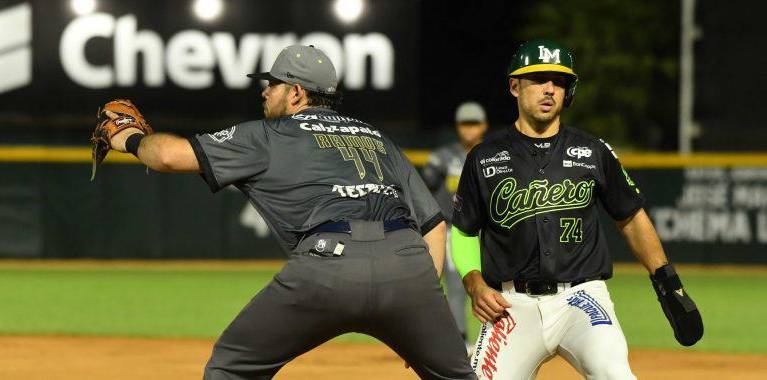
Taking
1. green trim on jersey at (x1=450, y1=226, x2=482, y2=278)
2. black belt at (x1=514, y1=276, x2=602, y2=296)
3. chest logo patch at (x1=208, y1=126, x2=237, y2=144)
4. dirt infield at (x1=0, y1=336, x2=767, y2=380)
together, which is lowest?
dirt infield at (x1=0, y1=336, x2=767, y2=380)

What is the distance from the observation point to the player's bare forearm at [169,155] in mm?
4449

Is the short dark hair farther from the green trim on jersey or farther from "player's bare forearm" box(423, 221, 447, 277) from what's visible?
the green trim on jersey

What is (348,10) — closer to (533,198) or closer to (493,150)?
(493,150)

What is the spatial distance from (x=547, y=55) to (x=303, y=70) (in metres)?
0.99

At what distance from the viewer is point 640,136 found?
28.6m

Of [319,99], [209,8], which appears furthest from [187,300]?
[319,99]

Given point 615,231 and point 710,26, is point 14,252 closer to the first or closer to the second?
point 615,231

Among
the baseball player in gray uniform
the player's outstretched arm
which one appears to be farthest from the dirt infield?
the player's outstretched arm

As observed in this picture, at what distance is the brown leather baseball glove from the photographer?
4.74 m

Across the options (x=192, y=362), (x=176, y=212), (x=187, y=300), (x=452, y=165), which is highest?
(x=452, y=165)

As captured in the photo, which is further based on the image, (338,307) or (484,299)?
(484,299)

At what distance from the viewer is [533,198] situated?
5.16m

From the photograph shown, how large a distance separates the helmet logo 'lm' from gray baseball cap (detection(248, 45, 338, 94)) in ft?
2.87

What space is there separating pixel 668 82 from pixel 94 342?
20.6m
